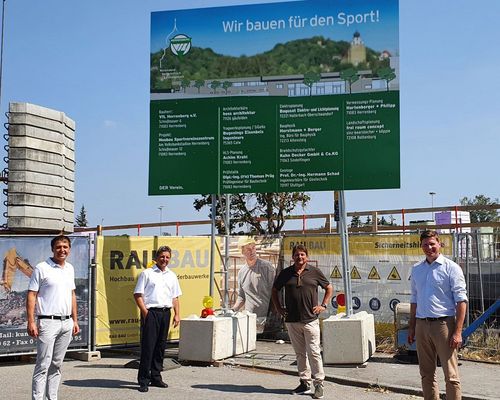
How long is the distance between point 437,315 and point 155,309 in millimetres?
3826

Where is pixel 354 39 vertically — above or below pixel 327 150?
above

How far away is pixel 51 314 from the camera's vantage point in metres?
7.02

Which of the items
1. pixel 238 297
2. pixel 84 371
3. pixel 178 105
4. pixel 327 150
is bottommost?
pixel 84 371

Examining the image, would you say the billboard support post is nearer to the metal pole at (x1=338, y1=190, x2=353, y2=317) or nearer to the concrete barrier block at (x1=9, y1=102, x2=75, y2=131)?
the metal pole at (x1=338, y1=190, x2=353, y2=317)

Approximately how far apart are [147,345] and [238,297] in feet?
16.5

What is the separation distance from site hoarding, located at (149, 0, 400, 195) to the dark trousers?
3.24m

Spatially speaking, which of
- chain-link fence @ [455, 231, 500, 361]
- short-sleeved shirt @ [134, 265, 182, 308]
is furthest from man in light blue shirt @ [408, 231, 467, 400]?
chain-link fence @ [455, 231, 500, 361]

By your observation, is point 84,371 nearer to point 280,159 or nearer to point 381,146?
point 280,159

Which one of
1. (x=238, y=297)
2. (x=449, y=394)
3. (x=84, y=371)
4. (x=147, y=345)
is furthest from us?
(x=238, y=297)

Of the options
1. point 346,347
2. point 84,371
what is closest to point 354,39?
point 346,347

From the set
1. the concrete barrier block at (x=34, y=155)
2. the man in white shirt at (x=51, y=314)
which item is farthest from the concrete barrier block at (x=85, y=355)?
the concrete barrier block at (x=34, y=155)

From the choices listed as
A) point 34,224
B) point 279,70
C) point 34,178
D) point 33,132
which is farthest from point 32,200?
point 279,70

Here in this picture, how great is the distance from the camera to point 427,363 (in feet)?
22.6

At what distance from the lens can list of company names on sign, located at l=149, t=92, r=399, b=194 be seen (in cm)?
1084
